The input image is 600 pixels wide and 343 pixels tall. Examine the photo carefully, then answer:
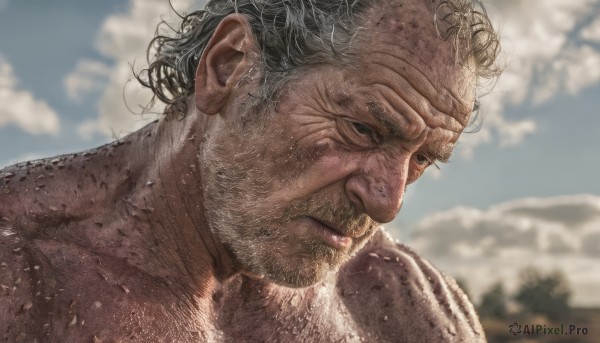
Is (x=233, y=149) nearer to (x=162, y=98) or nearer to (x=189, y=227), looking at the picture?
(x=189, y=227)

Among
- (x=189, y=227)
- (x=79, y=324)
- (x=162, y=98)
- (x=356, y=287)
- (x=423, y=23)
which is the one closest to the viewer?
(x=79, y=324)

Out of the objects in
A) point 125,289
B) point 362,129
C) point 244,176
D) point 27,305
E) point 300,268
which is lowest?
point 27,305

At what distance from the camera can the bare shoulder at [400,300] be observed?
4.12 meters

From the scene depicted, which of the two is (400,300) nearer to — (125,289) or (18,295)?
(125,289)

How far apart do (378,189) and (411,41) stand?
615 mm

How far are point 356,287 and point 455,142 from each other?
1140 millimetres

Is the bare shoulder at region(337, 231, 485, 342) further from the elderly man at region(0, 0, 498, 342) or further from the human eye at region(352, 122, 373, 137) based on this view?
the human eye at region(352, 122, 373, 137)

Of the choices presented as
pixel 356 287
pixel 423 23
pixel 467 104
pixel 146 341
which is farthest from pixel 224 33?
pixel 356 287

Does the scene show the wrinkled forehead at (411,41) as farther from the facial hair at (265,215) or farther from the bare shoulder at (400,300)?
the bare shoulder at (400,300)

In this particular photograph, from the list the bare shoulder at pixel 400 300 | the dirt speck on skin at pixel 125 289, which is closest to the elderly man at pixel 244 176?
the dirt speck on skin at pixel 125 289

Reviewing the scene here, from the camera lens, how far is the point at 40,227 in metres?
3.20

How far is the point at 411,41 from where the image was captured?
3113mm

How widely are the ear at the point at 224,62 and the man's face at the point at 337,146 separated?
12 centimetres

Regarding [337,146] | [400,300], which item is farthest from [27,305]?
[400,300]
